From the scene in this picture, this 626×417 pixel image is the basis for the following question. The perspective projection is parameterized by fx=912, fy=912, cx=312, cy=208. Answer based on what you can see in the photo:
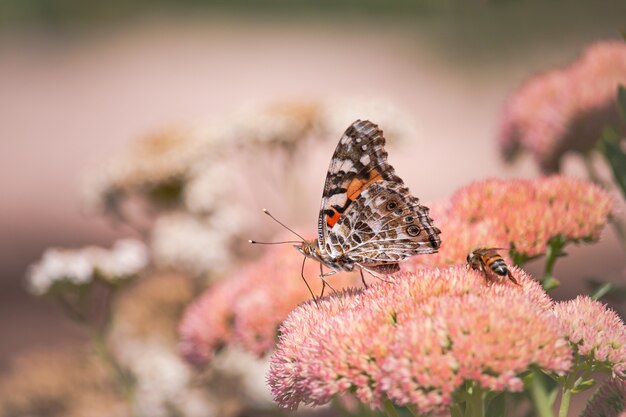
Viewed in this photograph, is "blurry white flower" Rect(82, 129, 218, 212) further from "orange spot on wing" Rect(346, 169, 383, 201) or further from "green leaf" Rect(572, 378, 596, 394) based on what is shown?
"green leaf" Rect(572, 378, 596, 394)

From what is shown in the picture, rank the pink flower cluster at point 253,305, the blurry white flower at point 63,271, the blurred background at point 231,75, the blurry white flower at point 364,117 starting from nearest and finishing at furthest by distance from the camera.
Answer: the pink flower cluster at point 253,305, the blurry white flower at point 63,271, the blurry white flower at point 364,117, the blurred background at point 231,75

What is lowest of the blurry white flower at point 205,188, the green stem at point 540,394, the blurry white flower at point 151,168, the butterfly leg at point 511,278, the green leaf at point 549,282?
the green stem at point 540,394

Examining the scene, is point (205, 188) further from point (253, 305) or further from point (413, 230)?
point (413, 230)

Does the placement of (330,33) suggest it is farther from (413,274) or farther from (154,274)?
(413,274)

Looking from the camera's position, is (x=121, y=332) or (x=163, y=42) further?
(x=163, y=42)

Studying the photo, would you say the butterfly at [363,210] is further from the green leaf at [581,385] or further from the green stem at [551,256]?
the green leaf at [581,385]

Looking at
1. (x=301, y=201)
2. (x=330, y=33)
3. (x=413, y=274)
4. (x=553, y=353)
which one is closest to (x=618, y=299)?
(x=413, y=274)

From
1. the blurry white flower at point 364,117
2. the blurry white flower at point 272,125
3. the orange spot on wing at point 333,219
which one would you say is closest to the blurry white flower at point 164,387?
the blurry white flower at point 272,125
